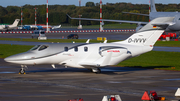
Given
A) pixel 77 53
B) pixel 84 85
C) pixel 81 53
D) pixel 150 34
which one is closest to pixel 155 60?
pixel 150 34

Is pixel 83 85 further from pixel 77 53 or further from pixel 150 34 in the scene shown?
pixel 150 34

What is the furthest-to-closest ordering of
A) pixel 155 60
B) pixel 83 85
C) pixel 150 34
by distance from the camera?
pixel 155 60, pixel 150 34, pixel 83 85

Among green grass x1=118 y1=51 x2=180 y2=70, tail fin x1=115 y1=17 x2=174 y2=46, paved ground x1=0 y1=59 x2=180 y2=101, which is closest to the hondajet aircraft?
tail fin x1=115 y1=17 x2=174 y2=46

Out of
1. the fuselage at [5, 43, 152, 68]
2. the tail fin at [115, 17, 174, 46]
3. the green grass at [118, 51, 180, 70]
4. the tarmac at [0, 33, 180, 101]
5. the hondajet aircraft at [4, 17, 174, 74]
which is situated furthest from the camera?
the green grass at [118, 51, 180, 70]

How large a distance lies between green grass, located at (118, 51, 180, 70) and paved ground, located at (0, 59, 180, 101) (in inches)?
220

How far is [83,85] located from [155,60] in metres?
18.6

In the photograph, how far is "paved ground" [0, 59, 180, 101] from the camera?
59.0 feet

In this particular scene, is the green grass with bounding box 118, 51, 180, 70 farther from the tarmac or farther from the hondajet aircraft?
the hondajet aircraft

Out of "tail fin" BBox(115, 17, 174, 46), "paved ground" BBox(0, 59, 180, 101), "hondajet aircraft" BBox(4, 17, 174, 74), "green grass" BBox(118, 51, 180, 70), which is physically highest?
"tail fin" BBox(115, 17, 174, 46)

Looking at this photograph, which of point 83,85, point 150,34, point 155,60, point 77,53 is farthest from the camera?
point 155,60

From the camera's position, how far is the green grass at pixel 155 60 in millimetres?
34344

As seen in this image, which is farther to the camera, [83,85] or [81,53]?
[81,53]

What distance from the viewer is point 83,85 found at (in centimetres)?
2169

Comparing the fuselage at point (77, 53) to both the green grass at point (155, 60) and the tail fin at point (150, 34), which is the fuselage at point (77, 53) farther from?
the green grass at point (155, 60)
